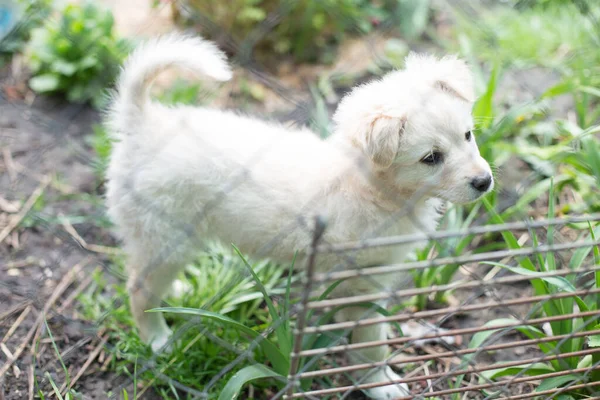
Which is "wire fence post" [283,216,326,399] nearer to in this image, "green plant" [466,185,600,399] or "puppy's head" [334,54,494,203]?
"puppy's head" [334,54,494,203]

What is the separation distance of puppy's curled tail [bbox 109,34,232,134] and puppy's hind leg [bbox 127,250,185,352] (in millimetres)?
526

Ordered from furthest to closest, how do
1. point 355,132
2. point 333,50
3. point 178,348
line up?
point 333,50 → point 178,348 → point 355,132

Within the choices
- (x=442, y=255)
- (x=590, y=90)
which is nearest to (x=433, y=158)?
(x=442, y=255)

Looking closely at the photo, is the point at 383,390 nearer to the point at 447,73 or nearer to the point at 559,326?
the point at 559,326

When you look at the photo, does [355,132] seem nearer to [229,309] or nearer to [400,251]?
[400,251]

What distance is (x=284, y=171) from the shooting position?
2316 millimetres

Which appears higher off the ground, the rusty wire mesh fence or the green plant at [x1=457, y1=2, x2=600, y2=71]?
the green plant at [x1=457, y1=2, x2=600, y2=71]

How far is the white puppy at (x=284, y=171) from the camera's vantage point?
2156 millimetres

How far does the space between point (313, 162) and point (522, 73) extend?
7.68 ft

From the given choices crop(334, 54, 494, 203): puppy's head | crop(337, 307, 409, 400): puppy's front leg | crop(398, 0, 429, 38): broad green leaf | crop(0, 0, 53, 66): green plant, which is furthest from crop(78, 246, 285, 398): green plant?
crop(398, 0, 429, 38): broad green leaf

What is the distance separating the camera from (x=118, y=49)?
3836 mm

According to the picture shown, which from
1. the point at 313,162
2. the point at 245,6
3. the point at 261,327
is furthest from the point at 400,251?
the point at 245,6

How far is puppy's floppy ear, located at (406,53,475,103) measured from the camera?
2.26 metres

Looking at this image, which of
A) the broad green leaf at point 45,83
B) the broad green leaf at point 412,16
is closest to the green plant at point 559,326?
the broad green leaf at point 412,16
